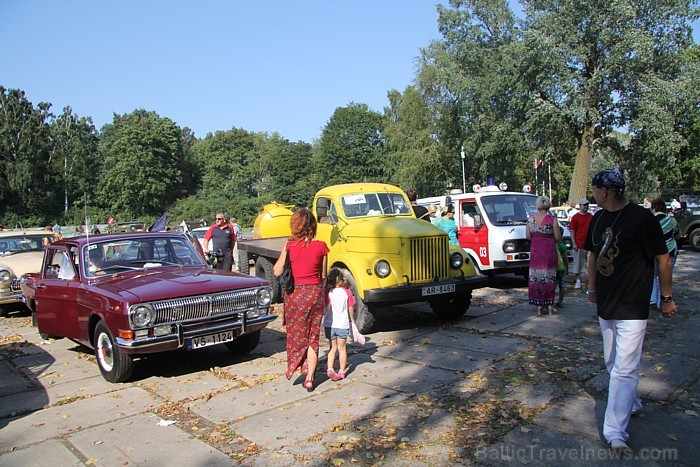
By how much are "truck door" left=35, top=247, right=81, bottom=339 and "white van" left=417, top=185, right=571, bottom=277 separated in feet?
26.2

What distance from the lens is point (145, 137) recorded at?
71688 mm

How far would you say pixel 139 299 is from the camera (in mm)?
5812

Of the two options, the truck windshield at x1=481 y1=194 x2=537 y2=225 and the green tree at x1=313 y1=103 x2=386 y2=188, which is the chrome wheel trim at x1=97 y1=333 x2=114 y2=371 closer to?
the truck windshield at x1=481 y1=194 x2=537 y2=225

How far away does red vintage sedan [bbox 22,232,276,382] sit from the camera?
588 cm

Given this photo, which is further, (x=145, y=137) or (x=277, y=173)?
(x=277, y=173)

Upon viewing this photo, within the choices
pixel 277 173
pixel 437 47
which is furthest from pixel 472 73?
pixel 277 173

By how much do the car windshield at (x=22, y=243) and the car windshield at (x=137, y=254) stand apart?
7.73 m

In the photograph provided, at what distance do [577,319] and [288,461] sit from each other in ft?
19.7

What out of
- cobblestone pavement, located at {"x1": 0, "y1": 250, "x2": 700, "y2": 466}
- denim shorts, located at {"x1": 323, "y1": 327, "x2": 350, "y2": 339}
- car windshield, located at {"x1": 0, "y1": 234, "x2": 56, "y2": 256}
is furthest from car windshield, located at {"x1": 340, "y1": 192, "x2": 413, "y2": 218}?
car windshield, located at {"x1": 0, "y1": 234, "x2": 56, "y2": 256}

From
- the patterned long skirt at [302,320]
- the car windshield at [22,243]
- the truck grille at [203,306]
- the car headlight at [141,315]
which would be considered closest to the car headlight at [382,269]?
the truck grille at [203,306]

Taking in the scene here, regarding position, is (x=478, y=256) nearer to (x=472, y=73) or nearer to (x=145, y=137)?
(x=472, y=73)

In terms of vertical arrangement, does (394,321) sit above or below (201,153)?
below

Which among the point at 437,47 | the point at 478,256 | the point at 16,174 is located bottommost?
the point at 478,256

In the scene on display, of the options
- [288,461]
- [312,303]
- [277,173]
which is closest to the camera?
[288,461]
